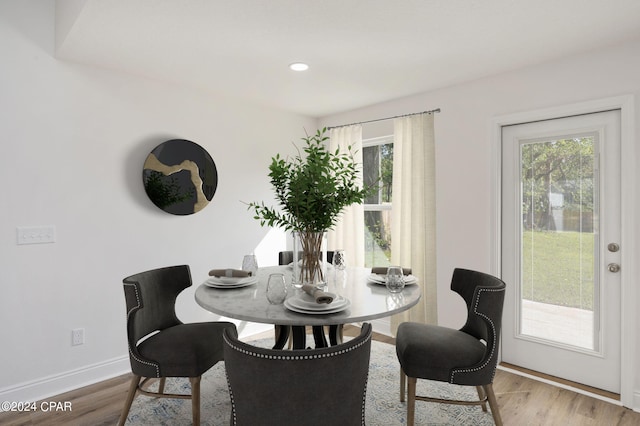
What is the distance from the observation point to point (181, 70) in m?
2.95

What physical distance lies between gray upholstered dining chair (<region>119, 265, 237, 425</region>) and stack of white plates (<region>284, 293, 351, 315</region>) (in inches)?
13.2

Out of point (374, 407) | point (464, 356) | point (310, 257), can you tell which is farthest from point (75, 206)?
point (464, 356)

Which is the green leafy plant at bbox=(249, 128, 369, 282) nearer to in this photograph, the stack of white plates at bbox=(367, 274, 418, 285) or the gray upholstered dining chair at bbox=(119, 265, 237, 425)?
the stack of white plates at bbox=(367, 274, 418, 285)

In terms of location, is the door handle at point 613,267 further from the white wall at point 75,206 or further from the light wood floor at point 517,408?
the white wall at point 75,206

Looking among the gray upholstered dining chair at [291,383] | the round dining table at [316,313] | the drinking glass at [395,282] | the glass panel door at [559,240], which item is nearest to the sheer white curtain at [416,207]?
the glass panel door at [559,240]

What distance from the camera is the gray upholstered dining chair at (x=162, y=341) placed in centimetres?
189

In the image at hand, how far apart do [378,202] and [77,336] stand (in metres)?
3.03

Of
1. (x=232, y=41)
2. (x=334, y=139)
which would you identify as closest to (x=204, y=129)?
(x=232, y=41)

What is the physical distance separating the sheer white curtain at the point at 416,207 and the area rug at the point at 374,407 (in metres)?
0.91

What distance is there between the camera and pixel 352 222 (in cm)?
424

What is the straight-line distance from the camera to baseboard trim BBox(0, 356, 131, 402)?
2.49 metres

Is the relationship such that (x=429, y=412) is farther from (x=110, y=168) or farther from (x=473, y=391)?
(x=110, y=168)

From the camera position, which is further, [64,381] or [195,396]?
[64,381]

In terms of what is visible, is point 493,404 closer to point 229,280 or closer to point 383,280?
point 383,280
